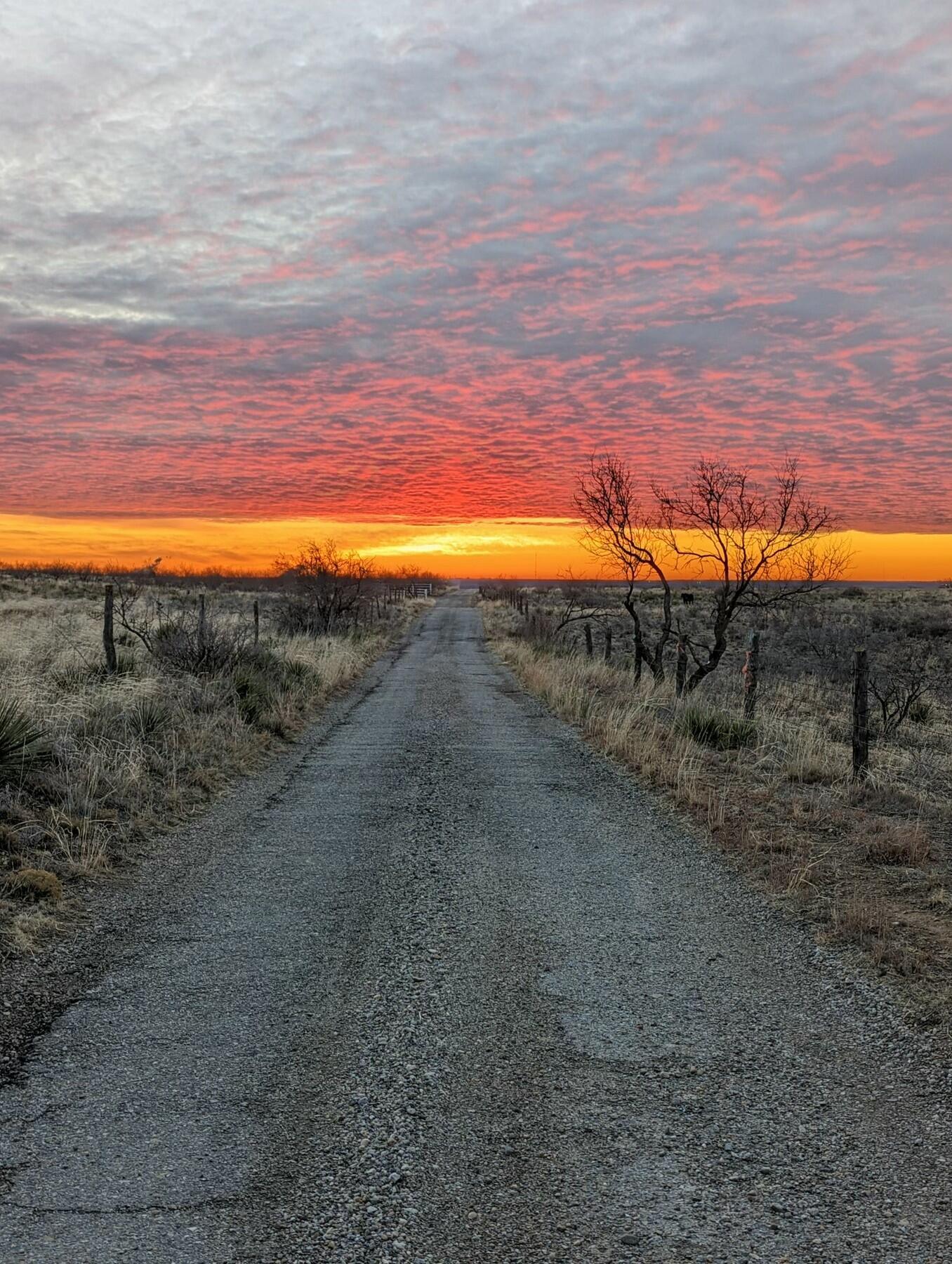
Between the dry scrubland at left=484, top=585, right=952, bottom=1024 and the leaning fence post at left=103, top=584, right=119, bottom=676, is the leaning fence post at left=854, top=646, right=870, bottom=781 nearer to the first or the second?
the dry scrubland at left=484, top=585, right=952, bottom=1024

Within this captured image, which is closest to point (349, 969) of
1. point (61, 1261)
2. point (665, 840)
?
point (61, 1261)

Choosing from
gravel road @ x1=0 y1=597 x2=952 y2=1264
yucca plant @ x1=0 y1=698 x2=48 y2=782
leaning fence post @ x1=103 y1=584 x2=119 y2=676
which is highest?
leaning fence post @ x1=103 y1=584 x2=119 y2=676

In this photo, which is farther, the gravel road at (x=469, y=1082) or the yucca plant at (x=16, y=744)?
the yucca plant at (x=16, y=744)

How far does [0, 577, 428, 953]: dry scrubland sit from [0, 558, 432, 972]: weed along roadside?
18 millimetres

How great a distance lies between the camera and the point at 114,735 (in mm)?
10383

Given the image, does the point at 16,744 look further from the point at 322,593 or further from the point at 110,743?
the point at 322,593

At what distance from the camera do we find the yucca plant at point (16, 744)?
26.7 feet

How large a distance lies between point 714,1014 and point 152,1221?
274cm

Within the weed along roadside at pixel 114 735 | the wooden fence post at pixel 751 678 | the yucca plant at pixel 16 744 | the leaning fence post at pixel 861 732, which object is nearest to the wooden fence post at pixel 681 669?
the wooden fence post at pixel 751 678

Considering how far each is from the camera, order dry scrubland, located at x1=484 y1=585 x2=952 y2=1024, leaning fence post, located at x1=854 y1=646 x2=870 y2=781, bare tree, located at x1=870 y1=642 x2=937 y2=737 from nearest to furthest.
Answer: dry scrubland, located at x1=484 y1=585 x2=952 y2=1024 < leaning fence post, located at x1=854 y1=646 x2=870 y2=781 < bare tree, located at x1=870 y1=642 x2=937 y2=737

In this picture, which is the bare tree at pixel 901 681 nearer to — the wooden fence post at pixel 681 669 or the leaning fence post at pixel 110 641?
the wooden fence post at pixel 681 669

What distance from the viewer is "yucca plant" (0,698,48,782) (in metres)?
8.12

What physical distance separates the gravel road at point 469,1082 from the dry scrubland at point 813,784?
51cm

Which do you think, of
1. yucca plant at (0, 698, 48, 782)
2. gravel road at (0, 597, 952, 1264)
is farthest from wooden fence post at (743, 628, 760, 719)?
yucca plant at (0, 698, 48, 782)
